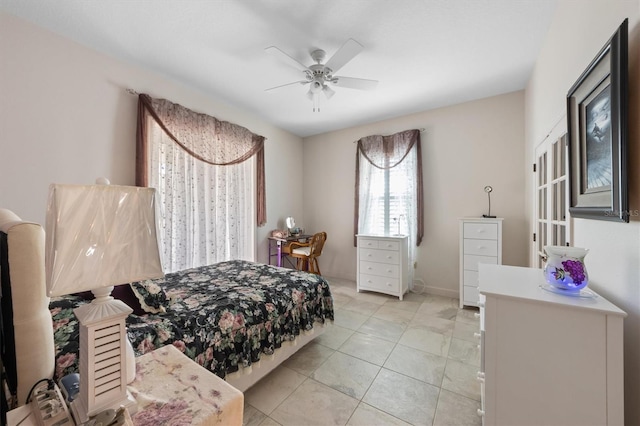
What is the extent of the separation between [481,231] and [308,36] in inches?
109

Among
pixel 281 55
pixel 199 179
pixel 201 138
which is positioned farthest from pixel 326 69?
pixel 199 179

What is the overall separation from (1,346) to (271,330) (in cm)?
126

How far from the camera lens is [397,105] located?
3.39 metres

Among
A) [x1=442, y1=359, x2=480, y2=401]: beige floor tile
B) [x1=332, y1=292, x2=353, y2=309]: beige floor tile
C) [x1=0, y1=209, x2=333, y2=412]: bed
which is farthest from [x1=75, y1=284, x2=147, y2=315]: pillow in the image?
[x1=332, y1=292, x2=353, y2=309]: beige floor tile

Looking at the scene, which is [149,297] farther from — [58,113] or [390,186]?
[390,186]

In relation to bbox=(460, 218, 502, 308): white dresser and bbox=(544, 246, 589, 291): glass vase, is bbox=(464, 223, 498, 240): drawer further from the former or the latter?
bbox=(544, 246, 589, 291): glass vase

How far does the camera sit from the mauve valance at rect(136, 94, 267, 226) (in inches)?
96.4

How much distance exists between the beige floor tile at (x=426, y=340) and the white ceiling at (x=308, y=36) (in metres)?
2.68

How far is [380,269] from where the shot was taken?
350 cm

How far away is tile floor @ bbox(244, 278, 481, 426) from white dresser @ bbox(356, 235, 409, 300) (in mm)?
623

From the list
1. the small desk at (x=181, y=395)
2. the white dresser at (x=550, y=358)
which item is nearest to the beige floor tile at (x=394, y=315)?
the white dresser at (x=550, y=358)

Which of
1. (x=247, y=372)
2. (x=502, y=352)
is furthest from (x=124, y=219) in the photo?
(x=502, y=352)

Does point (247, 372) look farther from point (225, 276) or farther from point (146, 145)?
point (146, 145)

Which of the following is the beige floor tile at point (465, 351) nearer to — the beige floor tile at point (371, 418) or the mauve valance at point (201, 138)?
the beige floor tile at point (371, 418)
